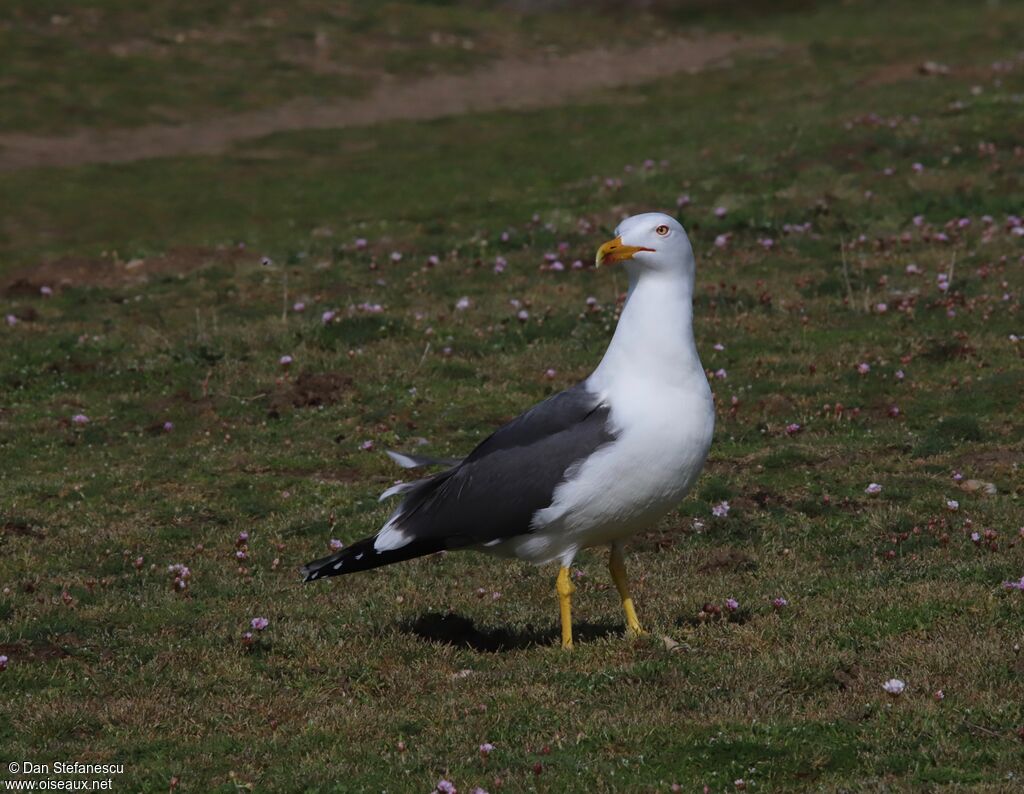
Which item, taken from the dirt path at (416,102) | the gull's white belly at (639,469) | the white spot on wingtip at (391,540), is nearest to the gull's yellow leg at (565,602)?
the gull's white belly at (639,469)

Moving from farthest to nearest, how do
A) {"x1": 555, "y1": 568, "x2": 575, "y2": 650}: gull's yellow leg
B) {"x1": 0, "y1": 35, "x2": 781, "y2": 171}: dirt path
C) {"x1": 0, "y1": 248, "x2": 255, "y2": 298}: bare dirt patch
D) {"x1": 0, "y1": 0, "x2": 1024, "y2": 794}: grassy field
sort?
{"x1": 0, "y1": 35, "x2": 781, "y2": 171}: dirt path, {"x1": 0, "y1": 248, "x2": 255, "y2": 298}: bare dirt patch, {"x1": 555, "y1": 568, "x2": 575, "y2": 650}: gull's yellow leg, {"x1": 0, "y1": 0, "x2": 1024, "y2": 794}: grassy field

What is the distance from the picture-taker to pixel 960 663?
9109 millimetres

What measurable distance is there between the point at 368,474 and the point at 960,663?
752cm

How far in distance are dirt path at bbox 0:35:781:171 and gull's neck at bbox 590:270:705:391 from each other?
98.8 ft

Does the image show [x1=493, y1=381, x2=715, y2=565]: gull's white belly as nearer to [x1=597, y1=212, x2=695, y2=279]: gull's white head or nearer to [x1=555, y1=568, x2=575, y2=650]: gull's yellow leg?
[x1=555, y1=568, x2=575, y2=650]: gull's yellow leg

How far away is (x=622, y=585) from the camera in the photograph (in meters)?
10.4

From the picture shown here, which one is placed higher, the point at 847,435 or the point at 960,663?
the point at 960,663

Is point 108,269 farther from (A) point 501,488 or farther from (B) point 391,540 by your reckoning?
(A) point 501,488

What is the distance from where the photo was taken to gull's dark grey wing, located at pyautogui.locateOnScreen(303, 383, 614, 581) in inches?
390

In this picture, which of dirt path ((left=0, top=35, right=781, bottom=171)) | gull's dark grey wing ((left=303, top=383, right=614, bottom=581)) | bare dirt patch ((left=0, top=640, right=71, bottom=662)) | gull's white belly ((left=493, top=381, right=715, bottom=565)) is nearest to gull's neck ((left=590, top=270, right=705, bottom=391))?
gull's white belly ((left=493, top=381, right=715, bottom=565))

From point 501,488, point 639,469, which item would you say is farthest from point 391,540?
point 639,469

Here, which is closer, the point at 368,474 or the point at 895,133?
the point at 368,474

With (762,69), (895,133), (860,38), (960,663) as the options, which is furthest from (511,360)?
(860,38)

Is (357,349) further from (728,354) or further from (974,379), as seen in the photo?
(974,379)
